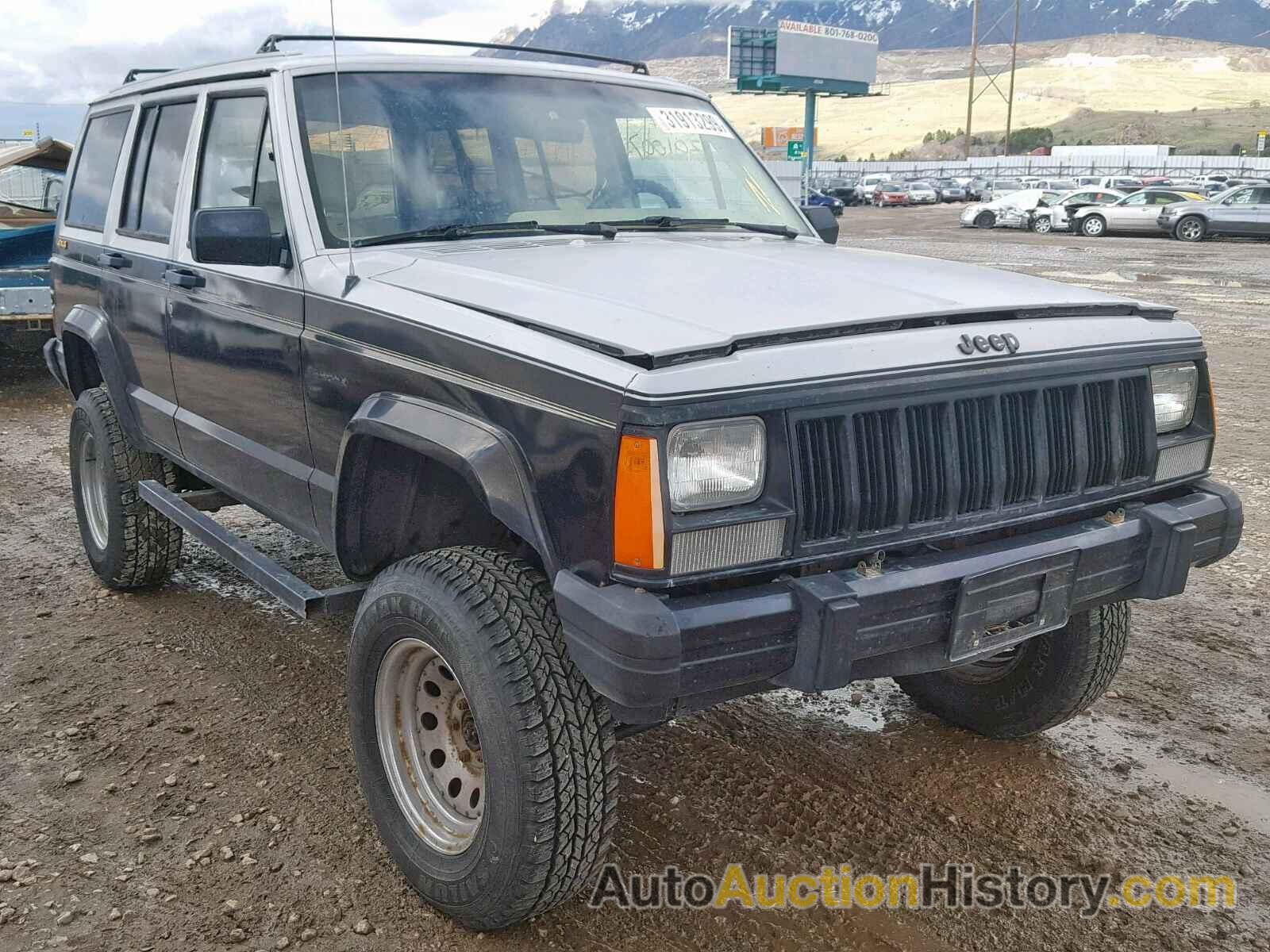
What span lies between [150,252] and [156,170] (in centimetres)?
38

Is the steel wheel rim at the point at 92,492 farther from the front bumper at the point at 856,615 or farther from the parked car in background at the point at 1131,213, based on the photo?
the parked car in background at the point at 1131,213

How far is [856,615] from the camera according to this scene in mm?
2436

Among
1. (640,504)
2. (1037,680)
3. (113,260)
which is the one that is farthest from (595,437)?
(113,260)

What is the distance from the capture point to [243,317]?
372cm

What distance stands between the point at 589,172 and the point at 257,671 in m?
2.25

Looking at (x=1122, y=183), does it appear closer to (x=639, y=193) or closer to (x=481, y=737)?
(x=639, y=193)

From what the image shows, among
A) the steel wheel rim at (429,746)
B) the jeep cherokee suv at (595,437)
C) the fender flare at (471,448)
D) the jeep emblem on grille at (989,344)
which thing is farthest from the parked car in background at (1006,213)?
the steel wheel rim at (429,746)

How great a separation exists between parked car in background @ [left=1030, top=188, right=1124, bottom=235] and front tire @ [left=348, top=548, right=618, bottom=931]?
31.2 metres

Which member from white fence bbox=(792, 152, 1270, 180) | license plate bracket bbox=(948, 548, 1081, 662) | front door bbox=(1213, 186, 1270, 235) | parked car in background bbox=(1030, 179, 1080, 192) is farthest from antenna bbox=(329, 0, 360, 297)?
white fence bbox=(792, 152, 1270, 180)

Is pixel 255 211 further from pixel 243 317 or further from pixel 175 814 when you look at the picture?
pixel 175 814

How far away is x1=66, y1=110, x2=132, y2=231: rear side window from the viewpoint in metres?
5.04

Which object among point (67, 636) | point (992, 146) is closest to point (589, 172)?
point (67, 636)

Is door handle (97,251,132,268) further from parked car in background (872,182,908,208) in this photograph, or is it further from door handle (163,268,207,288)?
parked car in background (872,182,908,208)

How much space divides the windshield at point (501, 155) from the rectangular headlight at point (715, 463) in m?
1.50
